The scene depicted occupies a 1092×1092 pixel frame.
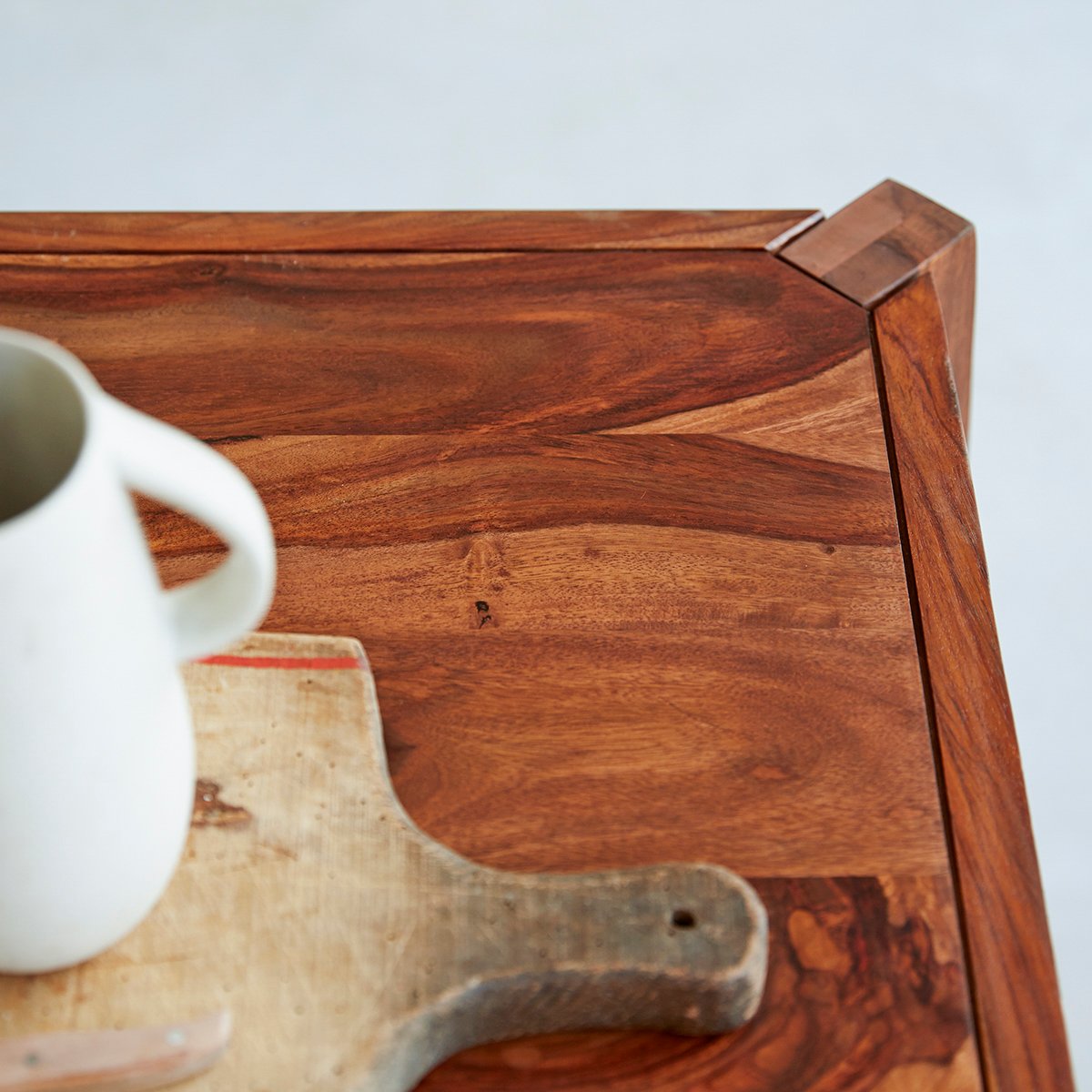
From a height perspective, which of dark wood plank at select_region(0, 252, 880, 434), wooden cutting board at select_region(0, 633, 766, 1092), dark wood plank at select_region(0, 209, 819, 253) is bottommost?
wooden cutting board at select_region(0, 633, 766, 1092)

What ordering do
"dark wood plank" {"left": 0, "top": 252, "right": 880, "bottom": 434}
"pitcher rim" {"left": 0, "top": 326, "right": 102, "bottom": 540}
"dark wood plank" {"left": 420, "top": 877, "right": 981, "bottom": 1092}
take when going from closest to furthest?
1. "pitcher rim" {"left": 0, "top": 326, "right": 102, "bottom": 540}
2. "dark wood plank" {"left": 420, "top": 877, "right": 981, "bottom": 1092}
3. "dark wood plank" {"left": 0, "top": 252, "right": 880, "bottom": 434}

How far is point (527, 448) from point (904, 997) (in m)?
0.23

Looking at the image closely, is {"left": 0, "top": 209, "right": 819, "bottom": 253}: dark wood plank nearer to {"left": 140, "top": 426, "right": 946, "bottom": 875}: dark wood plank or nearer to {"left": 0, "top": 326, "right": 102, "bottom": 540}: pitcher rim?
{"left": 140, "top": 426, "right": 946, "bottom": 875}: dark wood plank

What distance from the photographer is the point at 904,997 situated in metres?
0.39

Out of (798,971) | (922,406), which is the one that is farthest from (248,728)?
(922,406)

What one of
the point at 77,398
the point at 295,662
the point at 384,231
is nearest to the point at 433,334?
the point at 384,231

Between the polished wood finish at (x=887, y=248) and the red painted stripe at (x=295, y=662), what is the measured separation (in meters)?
0.27

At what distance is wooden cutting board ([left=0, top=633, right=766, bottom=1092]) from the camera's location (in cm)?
35

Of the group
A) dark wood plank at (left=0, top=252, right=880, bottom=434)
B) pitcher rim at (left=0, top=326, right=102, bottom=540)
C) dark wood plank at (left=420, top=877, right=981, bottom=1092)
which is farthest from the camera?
dark wood plank at (left=0, top=252, right=880, bottom=434)

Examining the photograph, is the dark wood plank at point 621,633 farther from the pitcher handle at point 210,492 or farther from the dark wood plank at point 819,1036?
the pitcher handle at point 210,492

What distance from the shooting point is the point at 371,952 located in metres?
0.37

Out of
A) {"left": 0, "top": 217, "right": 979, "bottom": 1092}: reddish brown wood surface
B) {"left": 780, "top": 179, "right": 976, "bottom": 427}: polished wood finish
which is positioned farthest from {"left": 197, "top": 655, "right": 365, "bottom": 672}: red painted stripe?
{"left": 780, "top": 179, "right": 976, "bottom": 427}: polished wood finish

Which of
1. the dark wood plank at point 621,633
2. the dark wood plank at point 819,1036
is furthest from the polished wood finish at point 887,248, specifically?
the dark wood plank at point 819,1036

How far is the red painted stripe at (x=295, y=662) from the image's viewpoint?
1.40ft
